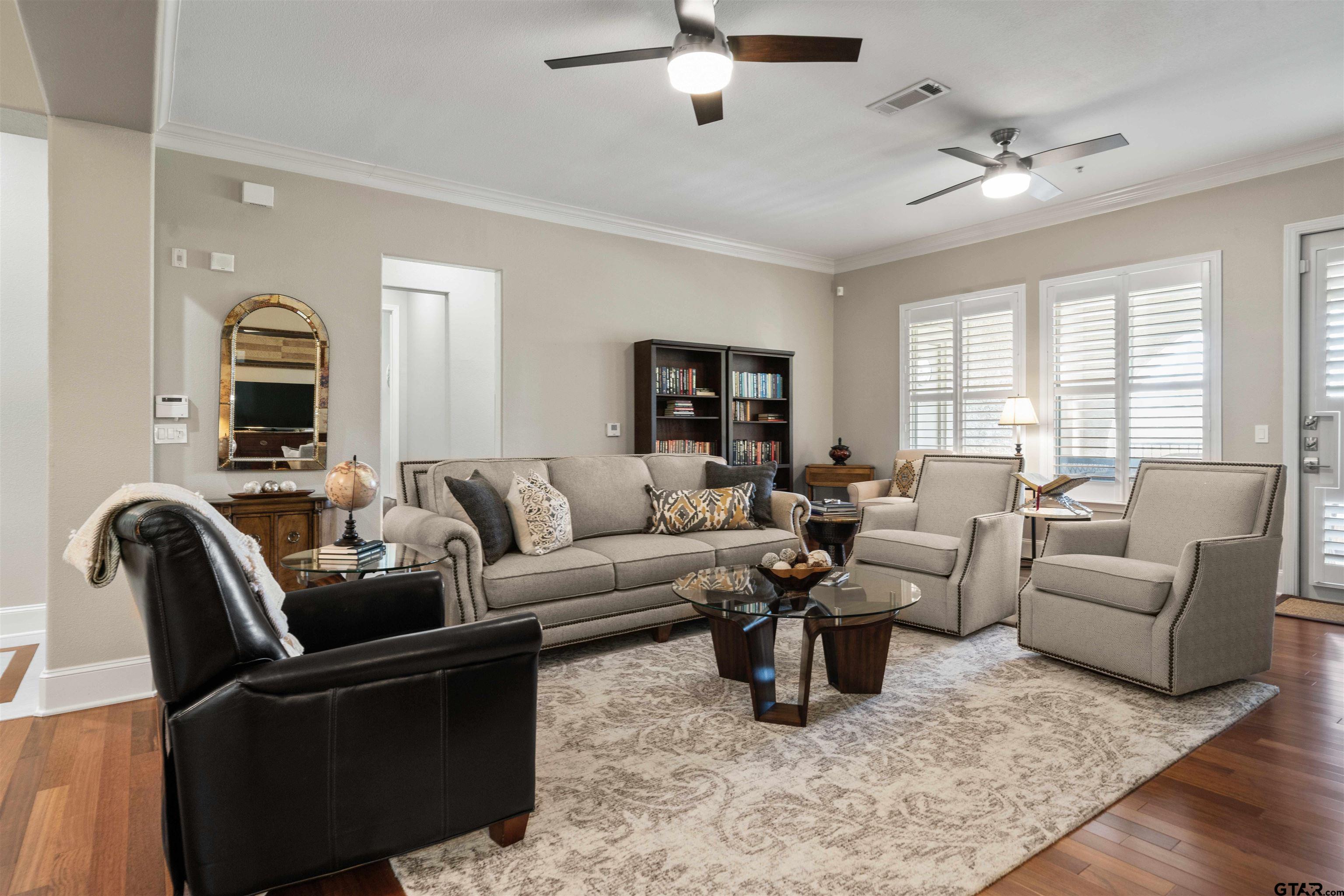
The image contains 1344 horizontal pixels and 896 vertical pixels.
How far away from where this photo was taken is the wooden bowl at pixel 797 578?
273 centimetres

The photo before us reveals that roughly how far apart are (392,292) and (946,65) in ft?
16.6

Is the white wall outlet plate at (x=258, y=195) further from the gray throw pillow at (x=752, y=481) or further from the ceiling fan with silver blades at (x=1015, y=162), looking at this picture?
the ceiling fan with silver blades at (x=1015, y=162)

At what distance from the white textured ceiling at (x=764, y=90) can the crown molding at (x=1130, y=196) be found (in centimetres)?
12

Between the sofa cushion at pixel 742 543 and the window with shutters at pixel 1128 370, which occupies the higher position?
the window with shutters at pixel 1128 370

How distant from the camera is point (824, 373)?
7.31 m

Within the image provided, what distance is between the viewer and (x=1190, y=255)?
486 centimetres

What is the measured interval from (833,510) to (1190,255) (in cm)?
302

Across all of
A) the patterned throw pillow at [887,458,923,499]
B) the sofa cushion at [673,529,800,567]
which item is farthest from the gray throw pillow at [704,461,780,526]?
the patterned throw pillow at [887,458,923,499]

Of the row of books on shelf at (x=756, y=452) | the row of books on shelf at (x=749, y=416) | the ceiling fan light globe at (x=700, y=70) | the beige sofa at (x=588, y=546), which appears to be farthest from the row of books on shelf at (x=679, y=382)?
the ceiling fan light globe at (x=700, y=70)

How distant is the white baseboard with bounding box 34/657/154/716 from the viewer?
2.77 meters

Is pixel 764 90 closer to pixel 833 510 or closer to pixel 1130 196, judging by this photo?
pixel 833 510

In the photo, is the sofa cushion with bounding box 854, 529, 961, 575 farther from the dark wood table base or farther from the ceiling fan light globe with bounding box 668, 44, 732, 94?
the ceiling fan light globe with bounding box 668, 44, 732, 94

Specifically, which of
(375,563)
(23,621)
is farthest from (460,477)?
(23,621)

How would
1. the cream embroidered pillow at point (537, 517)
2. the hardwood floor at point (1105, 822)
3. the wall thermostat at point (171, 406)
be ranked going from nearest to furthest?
the hardwood floor at point (1105, 822) < the cream embroidered pillow at point (537, 517) < the wall thermostat at point (171, 406)
